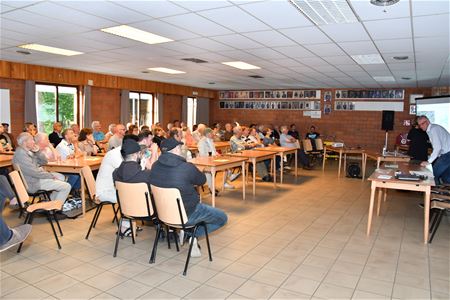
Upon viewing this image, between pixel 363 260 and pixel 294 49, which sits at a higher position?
pixel 294 49

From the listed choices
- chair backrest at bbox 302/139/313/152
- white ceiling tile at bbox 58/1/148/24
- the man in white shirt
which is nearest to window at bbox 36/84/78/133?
white ceiling tile at bbox 58/1/148/24

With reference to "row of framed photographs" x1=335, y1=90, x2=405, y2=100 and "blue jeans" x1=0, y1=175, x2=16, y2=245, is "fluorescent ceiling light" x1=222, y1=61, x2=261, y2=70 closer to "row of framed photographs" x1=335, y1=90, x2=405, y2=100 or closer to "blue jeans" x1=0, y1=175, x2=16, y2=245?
"blue jeans" x1=0, y1=175, x2=16, y2=245

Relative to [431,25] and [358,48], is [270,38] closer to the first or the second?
[358,48]

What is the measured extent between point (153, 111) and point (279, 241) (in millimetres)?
9783

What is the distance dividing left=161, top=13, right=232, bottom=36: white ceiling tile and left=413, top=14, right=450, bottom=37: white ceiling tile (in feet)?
8.09

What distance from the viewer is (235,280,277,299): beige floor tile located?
3035 millimetres

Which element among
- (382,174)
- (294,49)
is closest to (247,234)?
(382,174)

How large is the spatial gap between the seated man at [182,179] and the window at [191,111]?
37.5 feet

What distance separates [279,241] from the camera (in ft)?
14.4

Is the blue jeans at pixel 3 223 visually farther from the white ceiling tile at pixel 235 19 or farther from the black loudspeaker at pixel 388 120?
the black loudspeaker at pixel 388 120

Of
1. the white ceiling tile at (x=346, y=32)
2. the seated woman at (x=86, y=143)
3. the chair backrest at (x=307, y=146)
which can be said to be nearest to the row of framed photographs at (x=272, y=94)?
the chair backrest at (x=307, y=146)

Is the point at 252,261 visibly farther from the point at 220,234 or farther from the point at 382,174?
the point at 382,174

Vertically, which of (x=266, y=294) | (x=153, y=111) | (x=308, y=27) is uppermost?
(x=308, y=27)

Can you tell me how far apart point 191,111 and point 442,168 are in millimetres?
10853
